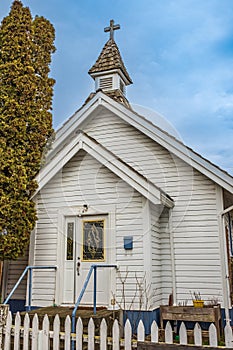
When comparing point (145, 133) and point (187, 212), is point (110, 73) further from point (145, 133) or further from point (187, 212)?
point (187, 212)

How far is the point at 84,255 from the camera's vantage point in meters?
8.33

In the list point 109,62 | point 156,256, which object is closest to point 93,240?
point 156,256

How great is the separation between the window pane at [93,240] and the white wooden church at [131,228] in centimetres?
2

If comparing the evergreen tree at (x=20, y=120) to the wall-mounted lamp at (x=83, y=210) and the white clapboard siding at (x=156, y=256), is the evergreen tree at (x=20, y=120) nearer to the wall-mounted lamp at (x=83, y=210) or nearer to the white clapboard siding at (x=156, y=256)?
the wall-mounted lamp at (x=83, y=210)

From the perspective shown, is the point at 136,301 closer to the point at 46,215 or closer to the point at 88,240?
the point at 88,240

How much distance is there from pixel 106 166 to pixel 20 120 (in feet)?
7.65

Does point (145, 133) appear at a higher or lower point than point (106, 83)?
lower

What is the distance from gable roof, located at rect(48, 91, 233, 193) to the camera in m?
8.37

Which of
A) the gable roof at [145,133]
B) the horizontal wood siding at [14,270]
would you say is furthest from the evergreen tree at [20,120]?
the horizontal wood siding at [14,270]

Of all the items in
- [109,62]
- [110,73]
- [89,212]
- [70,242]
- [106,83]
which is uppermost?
[109,62]

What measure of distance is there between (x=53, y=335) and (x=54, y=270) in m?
3.48

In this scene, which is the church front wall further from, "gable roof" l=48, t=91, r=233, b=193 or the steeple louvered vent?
the steeple louvered vent

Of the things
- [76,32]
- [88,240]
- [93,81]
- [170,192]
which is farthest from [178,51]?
[88,240]

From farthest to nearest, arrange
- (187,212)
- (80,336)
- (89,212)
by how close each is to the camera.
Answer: (187,212)
(89,212)
(80,336)
